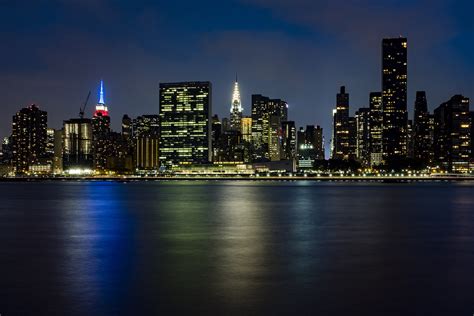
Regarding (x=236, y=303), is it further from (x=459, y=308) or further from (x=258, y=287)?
(x=459, y=308)

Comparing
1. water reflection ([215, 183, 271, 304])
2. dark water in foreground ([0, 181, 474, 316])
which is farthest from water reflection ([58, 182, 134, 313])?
water reflection ([215, 183, 271, 304])

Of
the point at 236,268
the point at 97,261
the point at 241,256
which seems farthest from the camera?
the point at 241,256

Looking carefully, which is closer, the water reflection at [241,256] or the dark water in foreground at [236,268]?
the dark water in foreground at [236,268]

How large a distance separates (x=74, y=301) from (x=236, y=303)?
4.80 m

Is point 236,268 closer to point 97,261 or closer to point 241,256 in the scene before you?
point 241,256

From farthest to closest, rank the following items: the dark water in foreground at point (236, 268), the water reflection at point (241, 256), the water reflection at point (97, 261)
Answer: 1. the water reflection at point (241, 256)
2. the water reflection at point (97, 261)
3. the dark water in foreground at point (236, 268)

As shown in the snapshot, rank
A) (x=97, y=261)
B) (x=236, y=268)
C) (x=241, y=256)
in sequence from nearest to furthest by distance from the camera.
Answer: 1. (x=236, y=268)
2. (x=97, y=261)
3. (x=241, y=256)

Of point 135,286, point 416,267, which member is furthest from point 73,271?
point 416,267

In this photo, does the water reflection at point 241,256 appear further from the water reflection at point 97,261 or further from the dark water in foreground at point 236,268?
the water reflection at point 97,261

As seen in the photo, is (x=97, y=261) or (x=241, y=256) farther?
(x=241, y=256)

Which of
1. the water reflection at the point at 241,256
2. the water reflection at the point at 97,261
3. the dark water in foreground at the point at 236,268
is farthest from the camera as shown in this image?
the water reflection at the point at 241,256

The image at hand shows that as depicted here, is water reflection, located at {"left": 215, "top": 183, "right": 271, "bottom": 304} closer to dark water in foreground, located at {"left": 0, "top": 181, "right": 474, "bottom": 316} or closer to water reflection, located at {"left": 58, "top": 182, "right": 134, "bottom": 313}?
dark water in foreground, located at {"left": 0, "top": 181, "right": 474, "bottom": 316}

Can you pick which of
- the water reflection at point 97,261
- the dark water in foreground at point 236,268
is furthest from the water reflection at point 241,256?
the water reflection at point 97,261

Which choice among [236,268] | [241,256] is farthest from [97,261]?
[241,256]
